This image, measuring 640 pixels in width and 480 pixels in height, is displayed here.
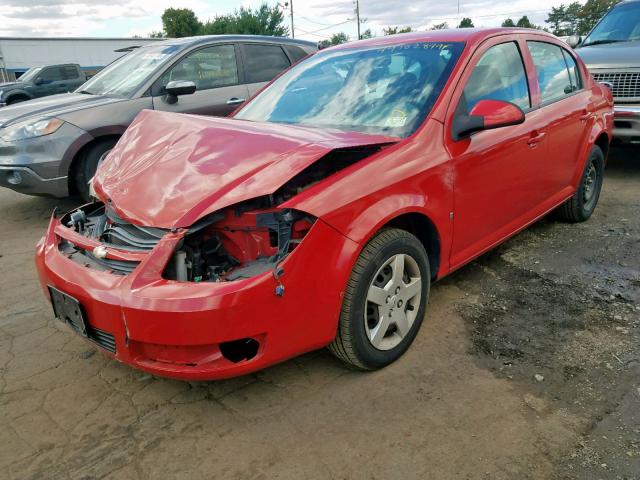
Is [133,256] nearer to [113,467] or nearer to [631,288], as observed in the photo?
[113,467]

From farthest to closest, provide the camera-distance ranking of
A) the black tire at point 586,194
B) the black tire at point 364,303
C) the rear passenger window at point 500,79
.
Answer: the black tire at point 586,194
the rear passenger window at point 500,79
the black tire at point 364,303

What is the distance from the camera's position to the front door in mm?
2936

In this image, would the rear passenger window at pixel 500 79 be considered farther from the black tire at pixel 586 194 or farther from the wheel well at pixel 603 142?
the wheel well at pixel 603 142

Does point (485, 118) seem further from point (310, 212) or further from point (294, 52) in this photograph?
point (294, 52)

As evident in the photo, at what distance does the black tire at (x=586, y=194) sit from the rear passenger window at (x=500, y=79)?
4.40ft

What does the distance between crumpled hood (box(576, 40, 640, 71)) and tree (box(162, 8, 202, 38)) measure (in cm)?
6578

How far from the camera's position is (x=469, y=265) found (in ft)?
12.8

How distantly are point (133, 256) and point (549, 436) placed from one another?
1.93 meters

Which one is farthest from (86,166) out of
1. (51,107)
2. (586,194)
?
(586,194)

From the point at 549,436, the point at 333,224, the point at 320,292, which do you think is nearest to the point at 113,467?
Result: the point at 320,292

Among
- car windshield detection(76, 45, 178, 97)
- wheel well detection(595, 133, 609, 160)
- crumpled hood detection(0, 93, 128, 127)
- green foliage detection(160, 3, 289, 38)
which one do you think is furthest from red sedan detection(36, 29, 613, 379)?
green foliage detection(160, 3, 289, 38)

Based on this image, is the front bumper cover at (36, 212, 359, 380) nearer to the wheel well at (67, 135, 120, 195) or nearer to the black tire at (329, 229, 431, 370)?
the black tire at (329, 229, 431, 370)

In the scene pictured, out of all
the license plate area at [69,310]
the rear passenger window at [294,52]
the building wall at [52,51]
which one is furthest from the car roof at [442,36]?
the building wall at [52,51]

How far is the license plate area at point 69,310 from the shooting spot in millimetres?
2260
